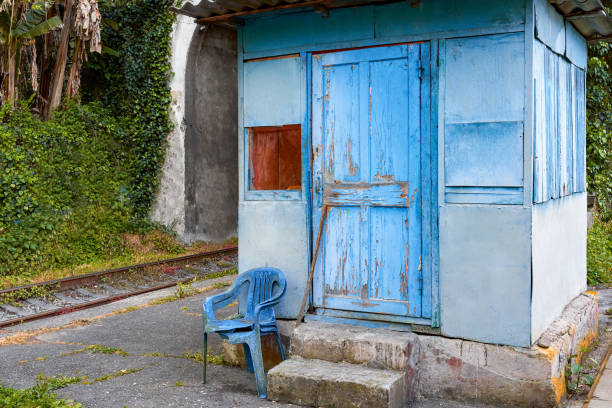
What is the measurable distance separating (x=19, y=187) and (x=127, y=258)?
2.40 meters

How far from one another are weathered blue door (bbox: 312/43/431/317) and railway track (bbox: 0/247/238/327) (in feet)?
15.3

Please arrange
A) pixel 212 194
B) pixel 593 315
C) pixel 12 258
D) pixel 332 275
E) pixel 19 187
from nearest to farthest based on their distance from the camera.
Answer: pixel 332 275, pixel 593 315, pixel 12 258, pixel 19 187, pixel 212 194

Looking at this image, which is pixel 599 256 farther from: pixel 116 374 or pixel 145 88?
pixel 145 88

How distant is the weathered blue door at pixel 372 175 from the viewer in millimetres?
5273

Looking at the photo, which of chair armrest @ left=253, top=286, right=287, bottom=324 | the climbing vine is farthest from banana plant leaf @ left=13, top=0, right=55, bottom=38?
chair armrest @ left=253, top=286, right=287, bottom=324

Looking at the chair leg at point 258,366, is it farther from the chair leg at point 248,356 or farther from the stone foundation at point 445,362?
the chair leg at point 248,356

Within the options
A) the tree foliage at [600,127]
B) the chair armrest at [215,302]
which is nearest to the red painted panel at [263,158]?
the chair armrest at [215,302]

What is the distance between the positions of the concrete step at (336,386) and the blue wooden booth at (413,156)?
1.99 ft

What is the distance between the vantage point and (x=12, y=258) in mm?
10242

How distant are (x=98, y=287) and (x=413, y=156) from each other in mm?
6489

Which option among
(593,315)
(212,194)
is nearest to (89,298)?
(212,194)

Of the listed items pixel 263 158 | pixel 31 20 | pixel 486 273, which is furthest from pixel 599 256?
pixel 31 20

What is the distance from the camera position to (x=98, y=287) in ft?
32.0

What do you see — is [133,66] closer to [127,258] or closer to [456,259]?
[127,258]
